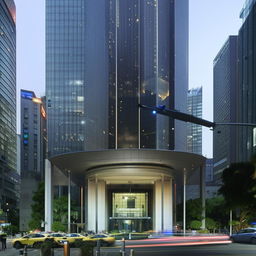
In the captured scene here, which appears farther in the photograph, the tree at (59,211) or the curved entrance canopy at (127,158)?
the tree at (59,211)

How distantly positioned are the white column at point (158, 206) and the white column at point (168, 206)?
3.01 feet

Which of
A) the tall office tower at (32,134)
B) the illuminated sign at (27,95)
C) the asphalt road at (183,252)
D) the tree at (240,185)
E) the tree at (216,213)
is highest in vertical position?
the illuminated sign at (27,95)

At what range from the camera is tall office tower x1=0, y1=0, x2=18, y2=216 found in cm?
17562

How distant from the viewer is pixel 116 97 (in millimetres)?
164625

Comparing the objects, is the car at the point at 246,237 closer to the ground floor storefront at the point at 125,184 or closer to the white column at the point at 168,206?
the ground floor storefront at the point at 125,184

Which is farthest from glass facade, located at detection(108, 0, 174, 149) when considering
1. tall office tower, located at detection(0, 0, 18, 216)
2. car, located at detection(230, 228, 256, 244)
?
car, located at detection(230, 228, 256, 244)

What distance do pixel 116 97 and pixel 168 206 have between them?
9005 centimetres

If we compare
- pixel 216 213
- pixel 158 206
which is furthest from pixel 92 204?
pixel 216 213

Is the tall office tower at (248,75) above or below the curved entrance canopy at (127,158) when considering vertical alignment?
above

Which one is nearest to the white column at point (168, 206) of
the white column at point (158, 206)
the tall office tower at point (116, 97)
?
the tall office tower at point (116, 97)

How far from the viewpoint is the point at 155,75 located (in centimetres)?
16812

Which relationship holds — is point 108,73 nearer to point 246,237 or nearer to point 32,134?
point 32,134

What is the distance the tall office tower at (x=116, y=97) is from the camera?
253 feet

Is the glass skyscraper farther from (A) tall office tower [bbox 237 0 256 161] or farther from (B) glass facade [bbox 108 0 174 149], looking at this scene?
(A) tall office tower [bbox 237 0 256 161]
